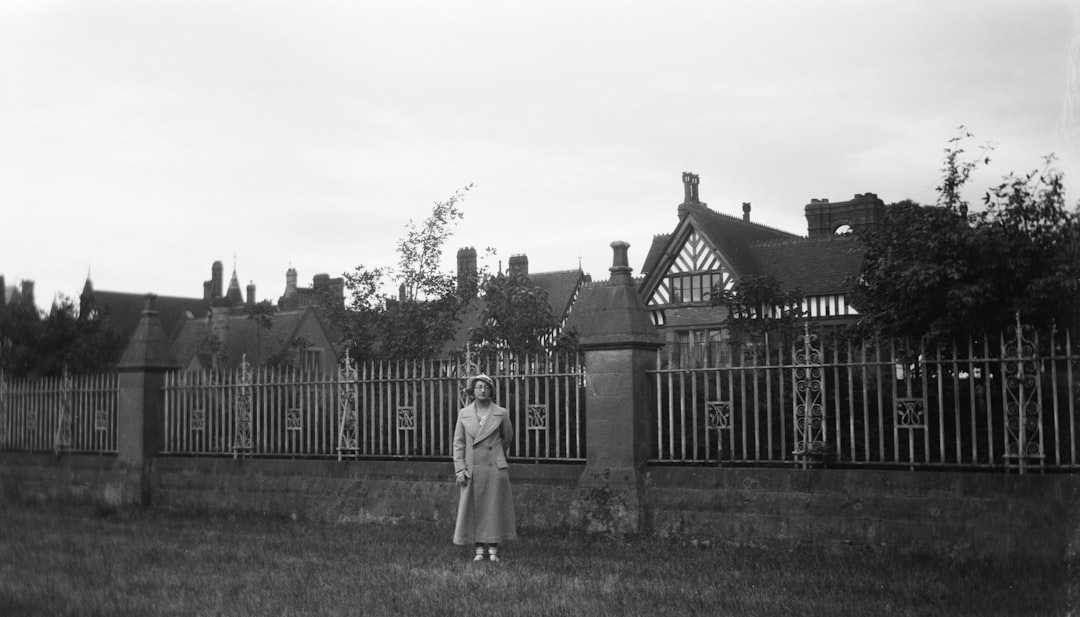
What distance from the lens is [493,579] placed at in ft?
27.9

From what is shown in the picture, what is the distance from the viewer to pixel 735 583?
8.27m

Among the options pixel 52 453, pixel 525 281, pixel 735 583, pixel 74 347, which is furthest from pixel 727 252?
pixel 735 583

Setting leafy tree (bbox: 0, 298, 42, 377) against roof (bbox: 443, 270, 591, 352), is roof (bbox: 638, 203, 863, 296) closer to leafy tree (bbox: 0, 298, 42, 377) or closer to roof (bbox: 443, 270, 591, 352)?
roof (bbox: 443, 270, 591, 352)

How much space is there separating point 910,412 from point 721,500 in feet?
6.46

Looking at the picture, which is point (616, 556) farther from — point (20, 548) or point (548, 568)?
point (20, 548)

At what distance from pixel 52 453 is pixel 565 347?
332 inches

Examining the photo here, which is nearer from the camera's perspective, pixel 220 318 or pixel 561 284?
pixel 561 284

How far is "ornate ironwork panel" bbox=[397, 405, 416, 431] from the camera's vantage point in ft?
43.0

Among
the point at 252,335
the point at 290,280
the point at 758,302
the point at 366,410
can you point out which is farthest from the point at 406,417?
the point at 290,280

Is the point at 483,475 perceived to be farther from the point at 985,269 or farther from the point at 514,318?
the point at 514,318

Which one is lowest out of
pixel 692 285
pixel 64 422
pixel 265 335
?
pixel 64 422

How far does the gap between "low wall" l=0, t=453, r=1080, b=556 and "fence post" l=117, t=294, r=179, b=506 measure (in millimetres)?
184

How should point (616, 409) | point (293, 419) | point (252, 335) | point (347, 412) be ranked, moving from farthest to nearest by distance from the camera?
point (252, 335) → point (293, 419) → point (347, 412) → point (616, 409)

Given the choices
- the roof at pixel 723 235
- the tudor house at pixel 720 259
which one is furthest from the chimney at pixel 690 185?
the tudor house at pixel 720 259
